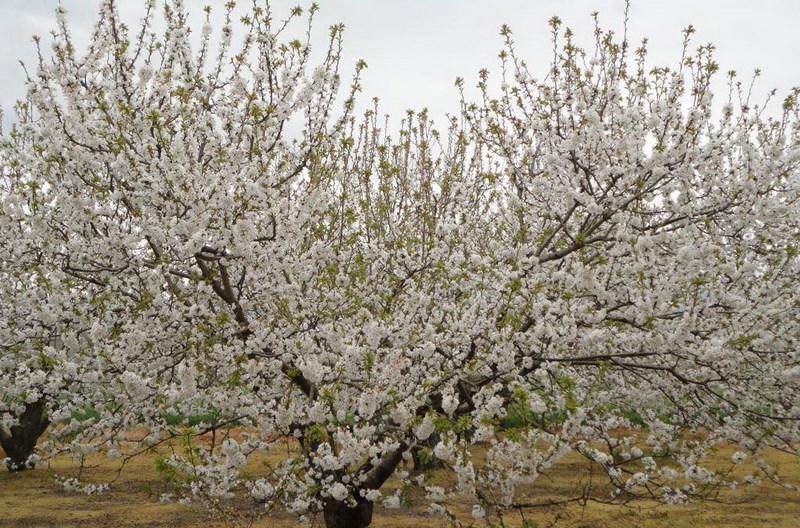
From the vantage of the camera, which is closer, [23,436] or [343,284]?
[343,284]

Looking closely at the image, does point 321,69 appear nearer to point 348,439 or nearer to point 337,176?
point 337,176

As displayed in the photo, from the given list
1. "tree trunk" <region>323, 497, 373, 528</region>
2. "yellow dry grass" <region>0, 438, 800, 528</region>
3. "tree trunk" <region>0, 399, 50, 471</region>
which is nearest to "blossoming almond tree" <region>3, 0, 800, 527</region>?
"tree trunk" <region>323, 497, 373, 528</region>

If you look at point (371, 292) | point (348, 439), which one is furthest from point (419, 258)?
point (348, 439)

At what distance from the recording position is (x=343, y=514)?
7445 mm

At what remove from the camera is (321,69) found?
22.2ft

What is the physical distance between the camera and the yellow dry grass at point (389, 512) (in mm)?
9133

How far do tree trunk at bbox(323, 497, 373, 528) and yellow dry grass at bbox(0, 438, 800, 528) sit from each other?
1322mm

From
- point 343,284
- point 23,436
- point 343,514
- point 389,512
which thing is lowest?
point 389,512

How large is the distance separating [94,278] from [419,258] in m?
4.01

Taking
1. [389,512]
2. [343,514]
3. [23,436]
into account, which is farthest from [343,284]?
[23,436]

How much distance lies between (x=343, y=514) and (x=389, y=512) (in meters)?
2.74

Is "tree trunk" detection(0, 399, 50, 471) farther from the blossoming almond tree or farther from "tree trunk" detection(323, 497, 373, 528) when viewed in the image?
"tree trunk" detection(323, 497, 373, 528)

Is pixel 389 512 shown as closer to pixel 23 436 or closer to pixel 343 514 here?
pixel 343 514

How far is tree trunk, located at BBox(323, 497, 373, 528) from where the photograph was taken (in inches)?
290
